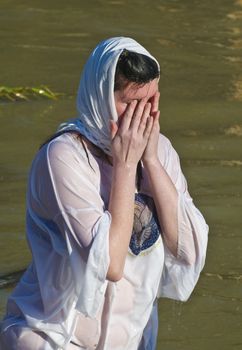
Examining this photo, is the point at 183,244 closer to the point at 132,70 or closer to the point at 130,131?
the point at 130,131

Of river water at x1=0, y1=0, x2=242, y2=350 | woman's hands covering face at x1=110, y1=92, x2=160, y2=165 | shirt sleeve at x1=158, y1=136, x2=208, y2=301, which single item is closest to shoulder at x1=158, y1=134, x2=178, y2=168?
shirt sleeve at x1=158, y1=136, x2=208, y2=301

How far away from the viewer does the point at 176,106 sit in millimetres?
9070

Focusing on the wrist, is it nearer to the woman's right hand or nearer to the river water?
the woman's right hand

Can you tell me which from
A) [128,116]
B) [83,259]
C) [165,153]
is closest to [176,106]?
[165,153]

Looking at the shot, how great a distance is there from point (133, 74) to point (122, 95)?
79 millimetres

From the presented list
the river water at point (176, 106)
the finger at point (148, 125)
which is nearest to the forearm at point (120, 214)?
the finger at point (148, 125)

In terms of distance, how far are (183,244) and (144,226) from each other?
0.17m

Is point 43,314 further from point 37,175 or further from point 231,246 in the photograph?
point 231,246

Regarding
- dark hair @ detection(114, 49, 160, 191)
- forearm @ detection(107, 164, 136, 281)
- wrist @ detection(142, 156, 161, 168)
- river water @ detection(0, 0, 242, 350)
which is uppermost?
dark hair @ detection(114, 49, 160, 191)

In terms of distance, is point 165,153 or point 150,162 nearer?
point 150,162

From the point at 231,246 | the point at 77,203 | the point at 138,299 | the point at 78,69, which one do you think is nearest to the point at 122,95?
the point at 77,203

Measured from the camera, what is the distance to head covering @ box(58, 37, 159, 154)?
3.44 meters

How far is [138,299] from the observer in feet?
12.1

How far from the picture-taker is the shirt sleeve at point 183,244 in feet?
12.1
